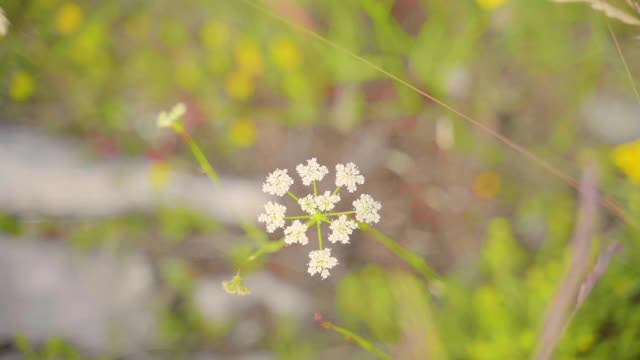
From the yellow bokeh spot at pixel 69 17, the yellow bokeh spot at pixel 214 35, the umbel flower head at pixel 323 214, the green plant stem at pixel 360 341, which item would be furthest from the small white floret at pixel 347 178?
the yellow bokeh spot at pixel 69 17

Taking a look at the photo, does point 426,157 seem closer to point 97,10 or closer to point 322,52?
point 322,52

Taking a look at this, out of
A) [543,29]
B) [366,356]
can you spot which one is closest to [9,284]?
[366,356]

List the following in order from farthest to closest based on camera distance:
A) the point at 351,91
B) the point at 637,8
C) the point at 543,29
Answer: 1. the point at 351,91
2. the point at 543,29
3. the point at 637,8

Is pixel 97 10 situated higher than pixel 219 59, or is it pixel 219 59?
pixel 97 10

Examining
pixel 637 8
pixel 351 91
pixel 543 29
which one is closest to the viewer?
pixel 637 8

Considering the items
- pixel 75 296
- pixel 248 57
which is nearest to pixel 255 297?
pixel 75 296

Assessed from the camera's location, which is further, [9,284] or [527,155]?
[9,284]

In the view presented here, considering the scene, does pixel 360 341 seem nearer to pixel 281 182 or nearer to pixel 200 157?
pixel 281 182
